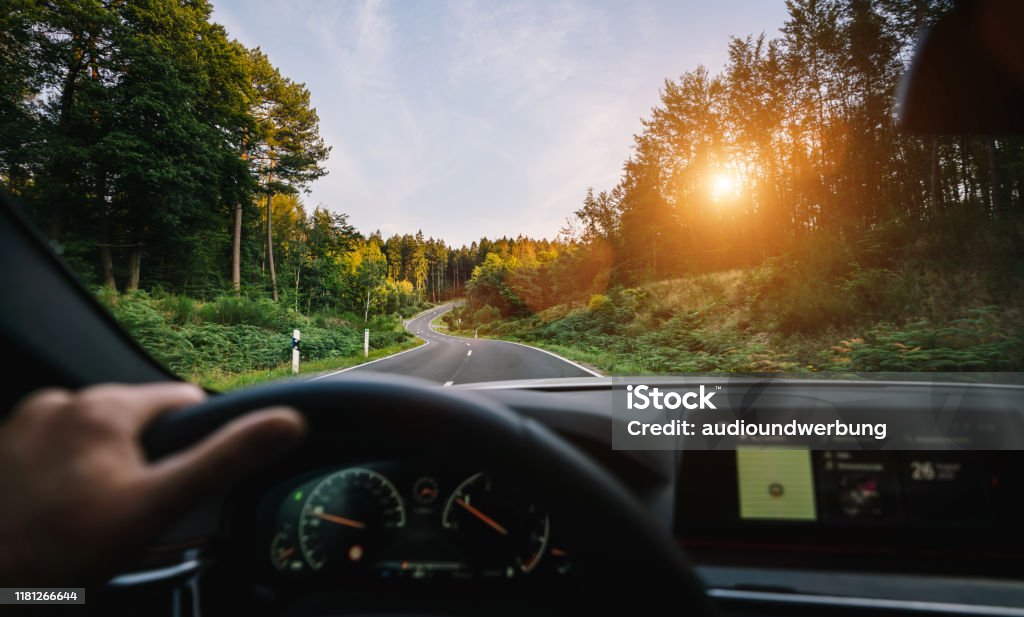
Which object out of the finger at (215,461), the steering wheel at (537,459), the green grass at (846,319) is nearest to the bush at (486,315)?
the green grass at (846,319)

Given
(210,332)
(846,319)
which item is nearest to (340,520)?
(210,332)

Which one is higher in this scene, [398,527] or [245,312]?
[245,312]

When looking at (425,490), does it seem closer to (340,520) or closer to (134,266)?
(340,520)

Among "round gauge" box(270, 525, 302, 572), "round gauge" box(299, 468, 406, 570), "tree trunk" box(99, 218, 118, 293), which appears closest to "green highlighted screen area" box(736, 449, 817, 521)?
"round gauge" box(299, 468, 406, 570)

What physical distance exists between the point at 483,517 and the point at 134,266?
9.21 feet

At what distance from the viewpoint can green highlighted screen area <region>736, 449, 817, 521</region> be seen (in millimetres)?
1561

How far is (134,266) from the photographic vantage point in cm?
276

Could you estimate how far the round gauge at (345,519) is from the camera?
1.50 meters

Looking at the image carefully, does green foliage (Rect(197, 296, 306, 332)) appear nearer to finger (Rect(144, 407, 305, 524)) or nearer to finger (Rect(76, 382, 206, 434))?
finger (Rect(76, 382, 206, 434))

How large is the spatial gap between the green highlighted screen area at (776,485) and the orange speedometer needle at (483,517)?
88 centimetres

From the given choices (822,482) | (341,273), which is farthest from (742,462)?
(341,273)

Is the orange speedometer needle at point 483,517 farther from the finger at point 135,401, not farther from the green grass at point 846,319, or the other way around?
the green grass at point 846,319

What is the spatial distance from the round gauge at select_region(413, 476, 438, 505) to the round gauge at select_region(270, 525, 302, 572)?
0.43m

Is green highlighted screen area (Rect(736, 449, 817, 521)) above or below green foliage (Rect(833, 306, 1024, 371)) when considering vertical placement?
below
